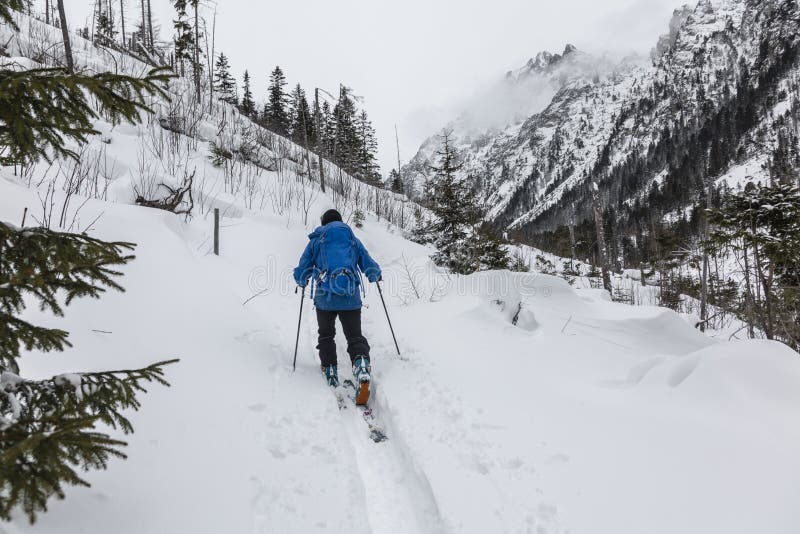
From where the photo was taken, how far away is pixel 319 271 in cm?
448

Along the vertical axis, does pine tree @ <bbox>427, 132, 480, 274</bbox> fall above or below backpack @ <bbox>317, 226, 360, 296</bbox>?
above

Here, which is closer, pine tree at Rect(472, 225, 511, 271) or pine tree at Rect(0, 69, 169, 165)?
pine tree at Rect(0, 69, 169, 165)

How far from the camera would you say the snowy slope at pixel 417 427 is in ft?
6.84

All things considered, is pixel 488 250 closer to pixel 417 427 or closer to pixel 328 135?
pixel 417 427

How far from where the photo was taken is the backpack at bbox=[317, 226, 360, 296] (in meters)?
4.28

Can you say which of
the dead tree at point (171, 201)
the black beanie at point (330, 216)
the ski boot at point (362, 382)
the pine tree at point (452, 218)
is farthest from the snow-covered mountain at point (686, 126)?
the ski boot at point (362, 382)

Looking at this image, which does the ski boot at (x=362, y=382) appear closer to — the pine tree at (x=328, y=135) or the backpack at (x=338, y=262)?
the backpack at (x=338, y=262)

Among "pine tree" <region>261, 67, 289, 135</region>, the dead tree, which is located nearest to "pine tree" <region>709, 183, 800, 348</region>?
the dead tree

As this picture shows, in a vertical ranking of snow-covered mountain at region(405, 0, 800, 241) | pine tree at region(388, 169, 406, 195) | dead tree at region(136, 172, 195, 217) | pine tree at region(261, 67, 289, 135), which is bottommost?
dead tree at region(136, 172, 195, 217)

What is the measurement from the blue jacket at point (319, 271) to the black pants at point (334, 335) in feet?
0.30

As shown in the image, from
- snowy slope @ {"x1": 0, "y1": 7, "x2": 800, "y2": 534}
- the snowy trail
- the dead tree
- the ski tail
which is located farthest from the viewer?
the dead tree

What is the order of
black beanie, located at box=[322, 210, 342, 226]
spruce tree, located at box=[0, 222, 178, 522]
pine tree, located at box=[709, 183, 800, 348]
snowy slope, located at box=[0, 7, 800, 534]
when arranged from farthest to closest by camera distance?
pine tree, located at box=[709, 183, 800, 348] → black beanie, located at box=[322, 210, 342, 226] → snowy slope, located at box=[0, 7, 800, 534] → spruce tree, located at box=[0, 222, 178, 522]

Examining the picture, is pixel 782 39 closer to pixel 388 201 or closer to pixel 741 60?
pixel 741 60

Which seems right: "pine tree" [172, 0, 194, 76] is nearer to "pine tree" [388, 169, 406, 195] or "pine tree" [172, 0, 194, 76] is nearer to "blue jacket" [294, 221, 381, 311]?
"pine tree" [388, 169, 406, 195]
